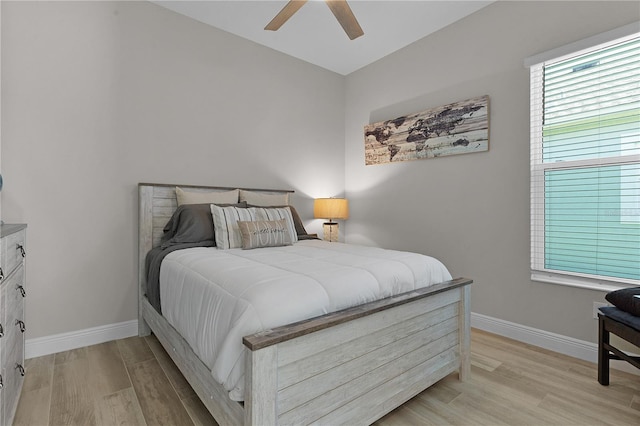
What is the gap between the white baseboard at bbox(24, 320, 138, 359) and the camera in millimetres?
2172

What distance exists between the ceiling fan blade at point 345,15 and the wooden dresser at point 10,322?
2.10m

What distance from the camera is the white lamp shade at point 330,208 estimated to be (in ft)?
11.8

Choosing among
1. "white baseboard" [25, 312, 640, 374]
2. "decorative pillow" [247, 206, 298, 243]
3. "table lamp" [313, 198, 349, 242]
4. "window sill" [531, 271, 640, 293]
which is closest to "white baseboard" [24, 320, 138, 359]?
"white baseboard" [25, 312, 640, 374]

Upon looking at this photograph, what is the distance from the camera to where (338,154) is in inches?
161

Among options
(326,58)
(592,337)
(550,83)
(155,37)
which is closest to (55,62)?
(155,37)

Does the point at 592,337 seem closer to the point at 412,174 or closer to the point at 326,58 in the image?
the point at 412,174

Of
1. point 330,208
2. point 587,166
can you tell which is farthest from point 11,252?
point 587,166

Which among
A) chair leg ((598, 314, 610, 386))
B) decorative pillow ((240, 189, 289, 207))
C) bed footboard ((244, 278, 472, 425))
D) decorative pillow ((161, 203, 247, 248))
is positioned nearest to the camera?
bed footboard ((244, 278, 472, 425))

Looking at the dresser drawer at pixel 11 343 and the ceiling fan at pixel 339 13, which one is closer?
the dresser drawer at pixel 11 343

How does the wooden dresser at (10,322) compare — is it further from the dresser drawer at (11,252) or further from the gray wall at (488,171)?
the gray wall at (488,171)

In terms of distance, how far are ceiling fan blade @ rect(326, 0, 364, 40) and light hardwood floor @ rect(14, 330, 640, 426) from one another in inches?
92.5

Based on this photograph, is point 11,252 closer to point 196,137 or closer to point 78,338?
point 78,338

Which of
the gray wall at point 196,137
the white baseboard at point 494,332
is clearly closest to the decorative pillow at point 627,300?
the gray wall at point 196,137

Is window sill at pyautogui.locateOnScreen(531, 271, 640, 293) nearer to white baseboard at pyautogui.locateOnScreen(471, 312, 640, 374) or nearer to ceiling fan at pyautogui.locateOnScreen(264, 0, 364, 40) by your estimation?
white baseboard at pyautogui.locateOnScreen(471, 312, 640, 374)
